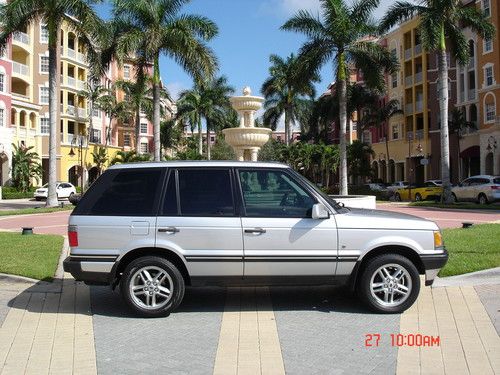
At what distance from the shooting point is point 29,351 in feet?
17.9

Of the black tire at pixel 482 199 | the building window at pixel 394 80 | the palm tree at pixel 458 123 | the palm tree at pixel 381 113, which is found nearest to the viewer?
the black tire at pixel 482 199

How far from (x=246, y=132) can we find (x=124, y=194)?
22474 millimetres

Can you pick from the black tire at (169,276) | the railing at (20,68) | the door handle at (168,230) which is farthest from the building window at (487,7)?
the black tire at (169,276)

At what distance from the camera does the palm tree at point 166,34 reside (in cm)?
2952

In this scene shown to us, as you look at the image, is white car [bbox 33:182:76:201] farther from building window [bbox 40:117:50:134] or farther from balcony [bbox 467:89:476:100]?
balcony [bbox 467:89:476:100]

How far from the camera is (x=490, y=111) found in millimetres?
44500

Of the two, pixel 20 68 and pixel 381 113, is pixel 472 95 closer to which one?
pixel 381 113

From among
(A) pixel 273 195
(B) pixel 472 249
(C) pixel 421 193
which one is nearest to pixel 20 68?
(C) pixel 421 193

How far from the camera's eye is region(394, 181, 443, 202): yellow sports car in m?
34.2

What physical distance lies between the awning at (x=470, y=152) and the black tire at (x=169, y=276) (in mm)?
45665

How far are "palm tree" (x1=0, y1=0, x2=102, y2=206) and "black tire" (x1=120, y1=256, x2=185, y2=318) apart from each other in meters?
24.0

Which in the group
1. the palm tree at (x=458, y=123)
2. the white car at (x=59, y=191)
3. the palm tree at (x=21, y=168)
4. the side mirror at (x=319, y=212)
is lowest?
the side mirror at (x=319, y=212)

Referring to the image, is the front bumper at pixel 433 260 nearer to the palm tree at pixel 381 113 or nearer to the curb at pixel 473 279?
the curb at pixel 473 279

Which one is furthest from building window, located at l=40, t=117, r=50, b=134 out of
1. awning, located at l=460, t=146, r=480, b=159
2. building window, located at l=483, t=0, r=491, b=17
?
building window, located at l=483, t=0, r=491, b=17
